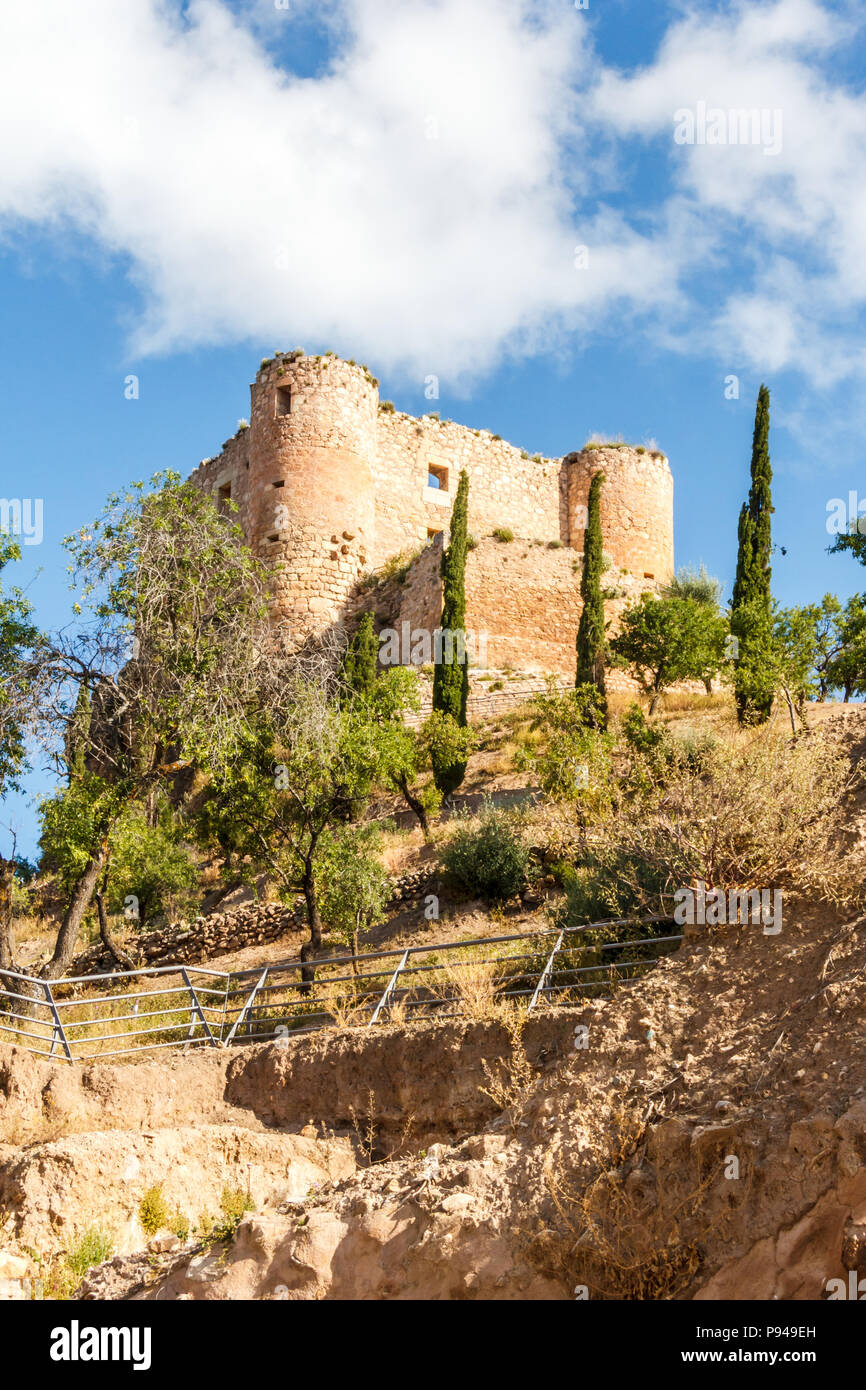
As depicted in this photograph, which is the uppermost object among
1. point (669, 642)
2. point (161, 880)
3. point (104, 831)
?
point (669, 642)

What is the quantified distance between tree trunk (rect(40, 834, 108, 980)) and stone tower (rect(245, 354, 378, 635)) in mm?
15276

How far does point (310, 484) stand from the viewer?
99.9 feet

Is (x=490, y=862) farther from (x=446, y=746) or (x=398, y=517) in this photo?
(x=398, y=517)

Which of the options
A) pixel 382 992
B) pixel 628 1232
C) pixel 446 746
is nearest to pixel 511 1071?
pixel 628 1232

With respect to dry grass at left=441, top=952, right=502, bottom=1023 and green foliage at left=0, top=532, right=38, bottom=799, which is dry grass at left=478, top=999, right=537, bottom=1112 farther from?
green foliage at left=0, top=532, right=38, bottom=799

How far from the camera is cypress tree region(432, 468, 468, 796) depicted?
22.9 m

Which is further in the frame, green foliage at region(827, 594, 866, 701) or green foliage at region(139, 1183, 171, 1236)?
green foliage at region(827, 594, 866, 701)

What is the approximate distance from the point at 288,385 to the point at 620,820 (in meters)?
22.5

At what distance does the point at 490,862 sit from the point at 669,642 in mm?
9692

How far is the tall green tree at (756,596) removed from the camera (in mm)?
22016

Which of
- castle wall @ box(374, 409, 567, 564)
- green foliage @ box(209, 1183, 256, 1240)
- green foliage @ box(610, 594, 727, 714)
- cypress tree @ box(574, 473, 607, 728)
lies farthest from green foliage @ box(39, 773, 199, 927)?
castle wall @ box(374, 409, 567, 564)

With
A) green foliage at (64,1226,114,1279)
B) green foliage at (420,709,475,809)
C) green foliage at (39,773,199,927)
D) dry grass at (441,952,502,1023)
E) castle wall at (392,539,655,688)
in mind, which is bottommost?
green foliage at (64,1226,114,1279)

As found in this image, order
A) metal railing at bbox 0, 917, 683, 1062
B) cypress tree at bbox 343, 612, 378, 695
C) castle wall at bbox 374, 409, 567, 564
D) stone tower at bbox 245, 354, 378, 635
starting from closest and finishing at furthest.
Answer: metal railing at bbox 0, 917, 683, 1062 < cypress tree at bbox 343, 612, 378, 695 < stone tower at bbox 245, 354, 378, 635 < castle wall at bbox 374, 409, 567, 564
